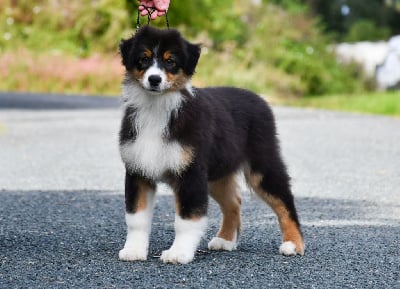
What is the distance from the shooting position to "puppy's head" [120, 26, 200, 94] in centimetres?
516

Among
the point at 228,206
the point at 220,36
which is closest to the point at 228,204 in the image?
the point at 228,206

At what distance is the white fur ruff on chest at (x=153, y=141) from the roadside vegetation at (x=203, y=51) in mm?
20833

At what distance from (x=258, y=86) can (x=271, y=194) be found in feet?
70.6

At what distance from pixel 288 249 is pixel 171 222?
1596mm

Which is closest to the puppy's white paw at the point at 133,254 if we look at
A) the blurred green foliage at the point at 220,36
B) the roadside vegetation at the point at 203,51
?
the roadside vegetation at the point at 203,51

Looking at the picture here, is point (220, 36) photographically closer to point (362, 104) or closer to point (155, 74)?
point (362, 104)

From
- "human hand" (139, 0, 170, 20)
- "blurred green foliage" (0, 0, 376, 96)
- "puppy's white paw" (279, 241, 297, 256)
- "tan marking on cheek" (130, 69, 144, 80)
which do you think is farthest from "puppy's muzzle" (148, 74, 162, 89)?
"blurred green foliage" (0, 0, 376, 96)

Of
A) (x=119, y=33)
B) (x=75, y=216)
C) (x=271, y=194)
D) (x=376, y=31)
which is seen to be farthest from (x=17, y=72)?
(x=376, y=31)

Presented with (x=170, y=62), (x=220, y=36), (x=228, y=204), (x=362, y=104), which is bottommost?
(x=220, y=36)

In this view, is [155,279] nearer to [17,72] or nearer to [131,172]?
[131,172]

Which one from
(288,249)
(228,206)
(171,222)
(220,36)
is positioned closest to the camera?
(288,249)

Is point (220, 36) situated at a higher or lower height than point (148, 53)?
lower

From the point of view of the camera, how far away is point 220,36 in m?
32.6

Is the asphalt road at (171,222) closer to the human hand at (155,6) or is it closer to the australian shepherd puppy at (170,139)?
the australian shepherd puppy at (170,139)
